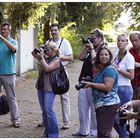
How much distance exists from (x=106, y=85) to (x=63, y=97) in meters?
2.03

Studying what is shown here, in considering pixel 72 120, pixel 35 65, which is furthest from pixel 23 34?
pixel 72 120

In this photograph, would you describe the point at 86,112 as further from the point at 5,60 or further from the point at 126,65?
the point at 5,60

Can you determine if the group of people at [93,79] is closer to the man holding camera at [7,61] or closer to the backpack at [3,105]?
the man holding camera at [7,61]

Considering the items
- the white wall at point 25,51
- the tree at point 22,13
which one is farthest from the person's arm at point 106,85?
the white wall at point 25,51

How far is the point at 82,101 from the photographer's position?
658 centimetres

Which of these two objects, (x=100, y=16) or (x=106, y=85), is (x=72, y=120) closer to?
(x=106, y=85)

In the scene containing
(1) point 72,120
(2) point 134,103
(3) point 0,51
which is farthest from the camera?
(1) point 72,120

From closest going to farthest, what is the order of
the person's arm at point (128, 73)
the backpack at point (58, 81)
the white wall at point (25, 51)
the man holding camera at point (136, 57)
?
the person's arm at point (128, 73) < the man holding camera at point (136, 57) < the backpack at point (58, 81) < the white wall at point (25, 51)

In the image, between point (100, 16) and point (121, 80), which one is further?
point (100, 16)

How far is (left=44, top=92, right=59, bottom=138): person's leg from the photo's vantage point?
247 inches

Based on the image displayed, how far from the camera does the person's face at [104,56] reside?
17.5ft

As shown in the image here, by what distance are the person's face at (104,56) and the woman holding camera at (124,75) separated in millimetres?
675

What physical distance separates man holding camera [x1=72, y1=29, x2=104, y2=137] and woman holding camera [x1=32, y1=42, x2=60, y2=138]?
1.46 feet

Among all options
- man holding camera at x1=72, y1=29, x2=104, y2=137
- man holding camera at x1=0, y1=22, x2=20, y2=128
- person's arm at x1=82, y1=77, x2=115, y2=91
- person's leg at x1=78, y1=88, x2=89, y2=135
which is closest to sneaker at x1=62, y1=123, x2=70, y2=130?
man holding camera at x1=72, y1=29, x2=104, y2=137
